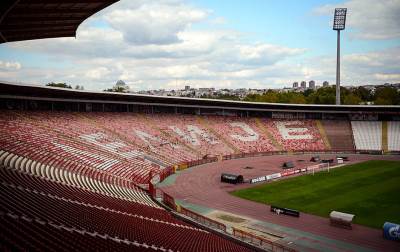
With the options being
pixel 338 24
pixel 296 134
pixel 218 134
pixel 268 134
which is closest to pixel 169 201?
pixel 218 134

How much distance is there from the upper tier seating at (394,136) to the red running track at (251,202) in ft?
20.9

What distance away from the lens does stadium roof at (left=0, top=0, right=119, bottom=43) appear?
14.4 meters

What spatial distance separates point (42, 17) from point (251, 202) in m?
23.1

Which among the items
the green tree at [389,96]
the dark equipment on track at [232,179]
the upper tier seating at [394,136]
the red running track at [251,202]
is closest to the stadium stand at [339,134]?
the upper tier seating at [394,136]

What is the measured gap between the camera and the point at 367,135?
68.8 metres

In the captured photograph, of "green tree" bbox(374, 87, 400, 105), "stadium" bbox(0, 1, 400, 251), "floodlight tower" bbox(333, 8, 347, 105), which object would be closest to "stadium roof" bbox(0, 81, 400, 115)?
"stadium" bbox(0, 1, 400, 251)

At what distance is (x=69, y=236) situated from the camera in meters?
13.1

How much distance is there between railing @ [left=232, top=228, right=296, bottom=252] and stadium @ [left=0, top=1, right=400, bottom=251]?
13cm

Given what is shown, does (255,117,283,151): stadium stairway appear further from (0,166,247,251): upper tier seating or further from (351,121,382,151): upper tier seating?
(0,166,247,251): upper tier seating

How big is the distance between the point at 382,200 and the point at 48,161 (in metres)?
29.0

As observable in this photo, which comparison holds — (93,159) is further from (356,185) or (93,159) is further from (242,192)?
(356,185)

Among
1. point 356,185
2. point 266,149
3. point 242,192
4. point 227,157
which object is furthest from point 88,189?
point 266,149

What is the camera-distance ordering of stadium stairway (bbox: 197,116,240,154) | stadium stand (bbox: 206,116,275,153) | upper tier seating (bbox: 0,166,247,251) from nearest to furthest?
1. upper tier seating (bbox: 0,166,247,251)
2. stadium stairway (bbox: 197,116,240,154)
3. stadium stand (bbox: 206,116,275,153)

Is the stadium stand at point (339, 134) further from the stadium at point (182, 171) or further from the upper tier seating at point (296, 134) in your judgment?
the upper tier seating at point (296, 134)
